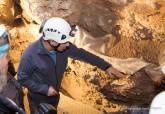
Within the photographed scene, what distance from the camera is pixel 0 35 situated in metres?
3.05

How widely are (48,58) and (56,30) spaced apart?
36 cm

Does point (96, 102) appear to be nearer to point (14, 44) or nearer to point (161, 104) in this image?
Result: point (14, 44)

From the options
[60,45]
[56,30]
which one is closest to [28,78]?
[60,45]

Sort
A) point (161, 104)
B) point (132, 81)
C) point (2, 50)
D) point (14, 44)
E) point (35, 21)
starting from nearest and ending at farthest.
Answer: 1. point (161, 104)
2. point (2, 50)
3. point (132, 81)
4. point (35, 21)
5. point (14, 44)

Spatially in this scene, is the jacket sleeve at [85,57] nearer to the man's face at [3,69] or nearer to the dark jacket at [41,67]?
the dark jacket at [41,67]

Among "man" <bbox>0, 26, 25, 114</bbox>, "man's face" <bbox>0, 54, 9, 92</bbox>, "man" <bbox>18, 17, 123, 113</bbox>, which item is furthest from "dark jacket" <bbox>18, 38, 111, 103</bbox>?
"man's face" <bbox>0, 54, 9, 92</bbox>

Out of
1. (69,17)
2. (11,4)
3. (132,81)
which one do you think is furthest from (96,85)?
(11,4)

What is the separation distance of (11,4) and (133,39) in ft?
9.33

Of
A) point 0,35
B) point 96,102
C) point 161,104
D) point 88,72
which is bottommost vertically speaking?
point 96,102

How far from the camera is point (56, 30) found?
394 centimetres

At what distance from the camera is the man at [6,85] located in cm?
268

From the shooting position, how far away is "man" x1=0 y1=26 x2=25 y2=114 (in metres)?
2.68

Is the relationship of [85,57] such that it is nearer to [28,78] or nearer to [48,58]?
[48,58]

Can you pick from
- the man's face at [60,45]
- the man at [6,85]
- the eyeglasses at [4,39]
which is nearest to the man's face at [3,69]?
the man at [6,85]
